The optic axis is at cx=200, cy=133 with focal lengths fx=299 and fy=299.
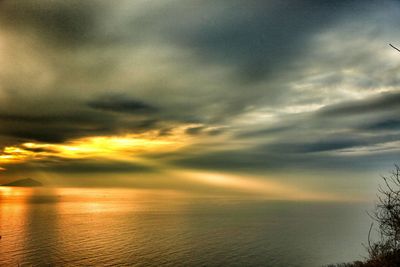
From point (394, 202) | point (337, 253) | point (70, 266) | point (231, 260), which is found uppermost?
point (394, 202)

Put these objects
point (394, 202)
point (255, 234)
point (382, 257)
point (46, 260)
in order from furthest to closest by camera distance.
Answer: point (255, 234)
point (46, 260)
point (382, 257)
point (394, 202)

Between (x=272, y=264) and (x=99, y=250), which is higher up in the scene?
(x=99, y=250)

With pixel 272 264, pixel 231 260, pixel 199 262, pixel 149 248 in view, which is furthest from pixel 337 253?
pixel 149 248

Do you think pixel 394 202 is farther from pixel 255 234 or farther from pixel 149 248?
pixel 255 234

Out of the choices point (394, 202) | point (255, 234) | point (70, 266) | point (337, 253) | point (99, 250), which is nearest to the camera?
point (394, 202)

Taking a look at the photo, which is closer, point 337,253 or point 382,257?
point 382,257

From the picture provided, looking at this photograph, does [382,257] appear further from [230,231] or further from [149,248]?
[230,231]

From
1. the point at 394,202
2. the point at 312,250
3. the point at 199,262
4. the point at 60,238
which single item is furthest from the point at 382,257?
the point at 60,238

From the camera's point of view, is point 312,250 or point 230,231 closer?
point 312,250

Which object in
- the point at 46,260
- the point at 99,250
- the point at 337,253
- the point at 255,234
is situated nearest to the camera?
the point at 46,260
